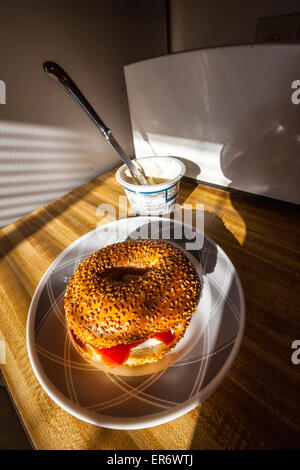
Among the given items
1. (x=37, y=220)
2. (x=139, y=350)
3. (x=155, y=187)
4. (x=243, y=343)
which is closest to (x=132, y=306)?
(x=139, y=350)

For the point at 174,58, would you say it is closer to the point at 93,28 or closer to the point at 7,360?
the point at 93,28

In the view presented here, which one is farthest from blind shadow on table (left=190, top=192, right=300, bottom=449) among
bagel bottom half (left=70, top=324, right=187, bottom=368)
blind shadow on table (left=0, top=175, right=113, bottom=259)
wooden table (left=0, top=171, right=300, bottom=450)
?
blind shadow on table (left=0, top=175, right=113, bottom=259)

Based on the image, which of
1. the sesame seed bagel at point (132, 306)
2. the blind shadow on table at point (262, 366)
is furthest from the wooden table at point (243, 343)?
the sesame seed bagel at point (132, 306)

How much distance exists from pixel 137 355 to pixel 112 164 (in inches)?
33.9

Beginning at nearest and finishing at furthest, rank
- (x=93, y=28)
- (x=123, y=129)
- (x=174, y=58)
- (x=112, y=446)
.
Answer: (x=112, y=446), (x=174, y=58), (x=93, y=28), (x=123, y=129)

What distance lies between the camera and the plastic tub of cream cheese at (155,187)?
2.13ft

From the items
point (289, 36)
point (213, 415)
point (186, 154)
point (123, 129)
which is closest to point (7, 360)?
point (213, 415)

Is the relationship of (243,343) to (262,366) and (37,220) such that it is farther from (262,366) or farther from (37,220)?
(37,220)

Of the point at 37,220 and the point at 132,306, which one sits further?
the point at 37,220

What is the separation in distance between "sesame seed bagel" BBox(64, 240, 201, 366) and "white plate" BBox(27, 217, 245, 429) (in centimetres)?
3

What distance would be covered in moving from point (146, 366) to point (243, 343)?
195 millimetres

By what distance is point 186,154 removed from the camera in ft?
2.75

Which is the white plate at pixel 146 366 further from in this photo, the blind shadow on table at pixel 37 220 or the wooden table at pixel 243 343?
the blind shadow on table at pixel 37 220

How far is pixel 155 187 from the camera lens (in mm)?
642
